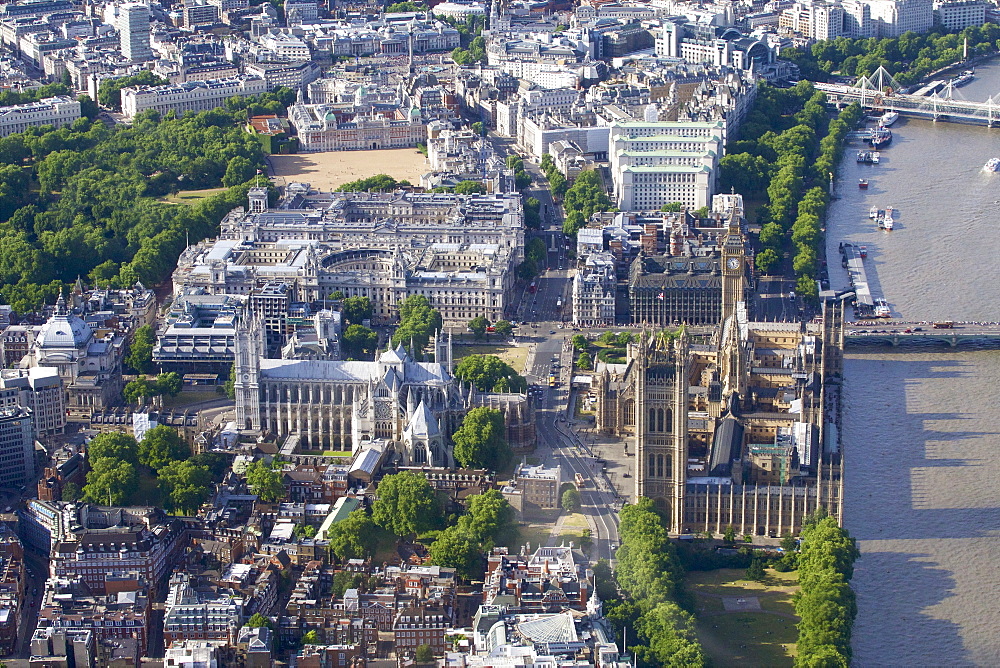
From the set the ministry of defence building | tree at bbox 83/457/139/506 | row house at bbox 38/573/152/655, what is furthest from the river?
tree at bbox 83/457/139/506

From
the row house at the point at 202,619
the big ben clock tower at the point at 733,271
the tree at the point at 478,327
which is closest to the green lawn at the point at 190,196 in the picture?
the tree at the point at 478,327

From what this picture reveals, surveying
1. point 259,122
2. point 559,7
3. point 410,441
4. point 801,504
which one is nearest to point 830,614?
point 801,504

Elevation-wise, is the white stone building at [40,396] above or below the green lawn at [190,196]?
below

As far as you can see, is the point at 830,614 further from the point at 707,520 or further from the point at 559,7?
the point at 559,7

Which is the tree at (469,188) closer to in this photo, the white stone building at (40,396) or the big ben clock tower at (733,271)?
the big ben clock tower at (733,271)

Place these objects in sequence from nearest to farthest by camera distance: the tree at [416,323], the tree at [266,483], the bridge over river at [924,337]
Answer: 1. the tree at [266,483]
2. the tree at [416,323]
3. the bridge over river at [924,337]

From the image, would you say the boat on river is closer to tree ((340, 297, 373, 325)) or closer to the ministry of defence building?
the ministry of defence building

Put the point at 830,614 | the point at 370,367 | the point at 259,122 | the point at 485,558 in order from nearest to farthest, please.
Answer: the point at 830,614, the point at 485,558, the point at 370,367, the point at 259,122
